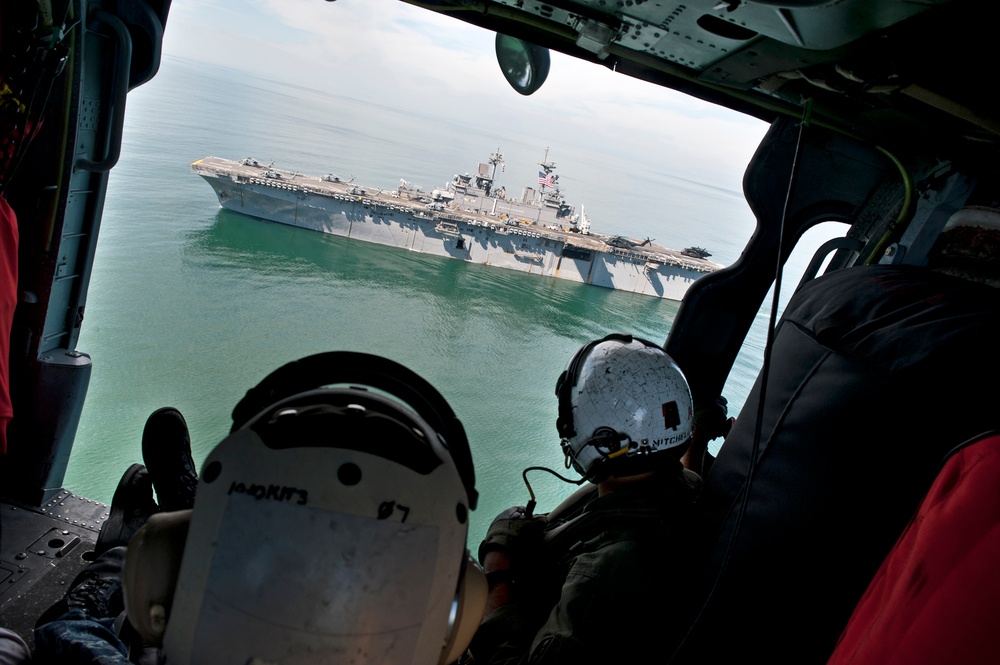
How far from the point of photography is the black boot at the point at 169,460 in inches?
82.6

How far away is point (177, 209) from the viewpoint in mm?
18609

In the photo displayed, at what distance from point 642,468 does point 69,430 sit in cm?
275

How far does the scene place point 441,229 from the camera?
20875 millimetres

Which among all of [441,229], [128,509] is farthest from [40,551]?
[441,229]

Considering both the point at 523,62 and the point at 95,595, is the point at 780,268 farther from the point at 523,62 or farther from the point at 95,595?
the point at 95,595

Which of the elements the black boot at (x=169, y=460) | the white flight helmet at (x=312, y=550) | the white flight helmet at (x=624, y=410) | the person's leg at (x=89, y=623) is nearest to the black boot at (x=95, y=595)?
the person's leg at (x=89, y=623)

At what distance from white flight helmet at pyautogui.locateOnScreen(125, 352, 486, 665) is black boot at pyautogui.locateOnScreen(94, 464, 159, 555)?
1632mm

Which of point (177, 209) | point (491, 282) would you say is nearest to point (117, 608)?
point (491, 282)

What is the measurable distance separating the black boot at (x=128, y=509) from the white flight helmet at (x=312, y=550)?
1632 millimetres

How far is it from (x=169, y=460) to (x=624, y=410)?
68.8 inches

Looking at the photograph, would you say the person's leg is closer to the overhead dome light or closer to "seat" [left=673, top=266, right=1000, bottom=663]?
"seat" [left=673, top=266, right=1000, bottom=663]

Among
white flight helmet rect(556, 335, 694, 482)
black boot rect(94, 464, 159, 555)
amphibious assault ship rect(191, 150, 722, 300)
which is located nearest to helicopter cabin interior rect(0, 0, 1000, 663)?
white flight helmet rect(556, 335, 694, 482)

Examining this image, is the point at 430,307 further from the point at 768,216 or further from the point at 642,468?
the point at 642,468

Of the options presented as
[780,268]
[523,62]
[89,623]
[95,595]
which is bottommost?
[95,595]
